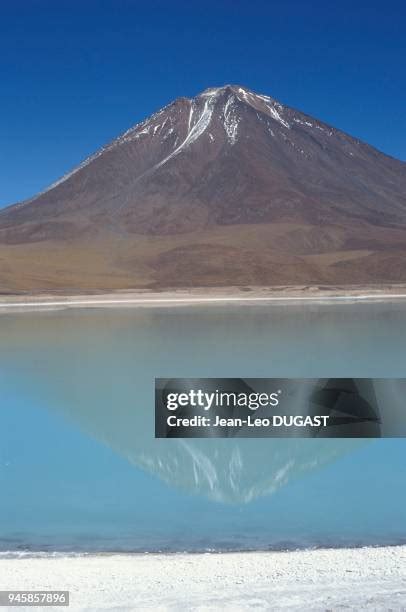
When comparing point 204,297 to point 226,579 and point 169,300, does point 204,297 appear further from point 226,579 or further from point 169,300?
point 226,579

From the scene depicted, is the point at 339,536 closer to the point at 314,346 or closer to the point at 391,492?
the point at 391,492

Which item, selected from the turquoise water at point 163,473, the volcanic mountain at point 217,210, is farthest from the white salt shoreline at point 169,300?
the turquoise water at point 163,473

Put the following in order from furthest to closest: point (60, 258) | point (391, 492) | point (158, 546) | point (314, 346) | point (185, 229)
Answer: point (185, 229) → point (60, 258) → point (314, 346) → point (391, 492) → point (158, 546)

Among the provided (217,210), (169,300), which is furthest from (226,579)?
(217,210)

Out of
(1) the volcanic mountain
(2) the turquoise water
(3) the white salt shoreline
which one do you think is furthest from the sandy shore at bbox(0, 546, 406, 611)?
(1) the volcanic mountain

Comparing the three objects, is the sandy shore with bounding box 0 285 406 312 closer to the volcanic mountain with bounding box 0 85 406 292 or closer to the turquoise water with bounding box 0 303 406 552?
the volcanic mountain with bounding box 0 85 406 292

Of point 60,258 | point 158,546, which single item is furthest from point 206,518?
point 60,258
